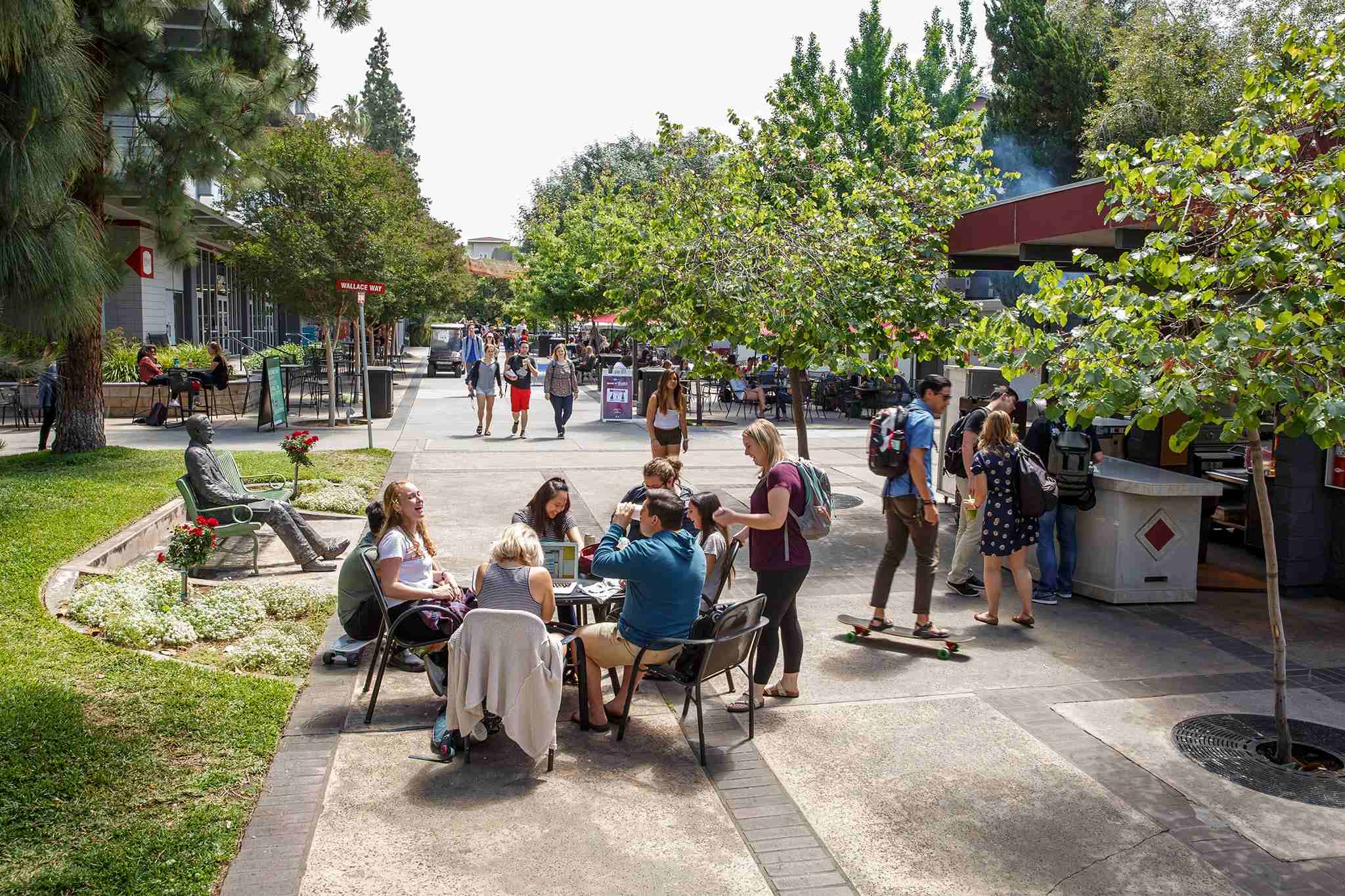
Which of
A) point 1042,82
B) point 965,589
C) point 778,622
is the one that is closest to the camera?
point 778,622

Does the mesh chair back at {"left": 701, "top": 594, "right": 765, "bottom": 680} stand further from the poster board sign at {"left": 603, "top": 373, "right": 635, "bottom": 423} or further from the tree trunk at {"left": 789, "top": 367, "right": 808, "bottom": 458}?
the poster board sign at {"left": 603, "top": 373, "right": 635, "bottom": 423}

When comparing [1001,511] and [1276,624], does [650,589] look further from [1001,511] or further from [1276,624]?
[1001,511]

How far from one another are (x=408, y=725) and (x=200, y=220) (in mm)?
28880

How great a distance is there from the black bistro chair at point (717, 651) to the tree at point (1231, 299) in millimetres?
1893

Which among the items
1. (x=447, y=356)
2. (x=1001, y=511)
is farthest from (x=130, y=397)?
(x=1001, y=511)

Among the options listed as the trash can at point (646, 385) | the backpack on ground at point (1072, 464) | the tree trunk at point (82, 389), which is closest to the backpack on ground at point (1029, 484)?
the backpack on ground at point (1072, 464)

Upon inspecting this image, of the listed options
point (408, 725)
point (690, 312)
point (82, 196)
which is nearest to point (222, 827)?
point (408, 725)

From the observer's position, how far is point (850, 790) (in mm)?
5383

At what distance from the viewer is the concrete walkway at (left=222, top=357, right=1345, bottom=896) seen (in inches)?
179

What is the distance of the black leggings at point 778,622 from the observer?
645 cm

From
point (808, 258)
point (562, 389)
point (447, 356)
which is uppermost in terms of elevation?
point (808, 258)

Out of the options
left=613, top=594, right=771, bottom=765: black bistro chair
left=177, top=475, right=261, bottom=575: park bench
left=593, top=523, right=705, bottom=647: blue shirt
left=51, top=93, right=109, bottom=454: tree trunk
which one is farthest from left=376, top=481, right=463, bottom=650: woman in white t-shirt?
left=51, top=93, right=109, bottom=454: tree trunk

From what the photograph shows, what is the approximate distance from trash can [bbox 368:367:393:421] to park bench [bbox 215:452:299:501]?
8.94 meters

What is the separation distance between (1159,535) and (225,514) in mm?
7858
